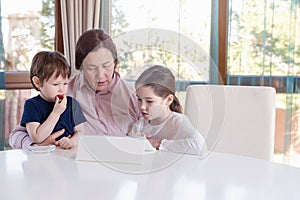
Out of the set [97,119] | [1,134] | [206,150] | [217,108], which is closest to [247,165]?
[206,150]

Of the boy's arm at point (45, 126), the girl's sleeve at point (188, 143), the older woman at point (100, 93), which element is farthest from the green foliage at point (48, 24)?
the girl's sleeve at point (188, 143)

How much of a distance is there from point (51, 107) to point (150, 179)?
0.66 metres

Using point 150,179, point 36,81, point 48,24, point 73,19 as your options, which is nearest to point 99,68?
point 36,81

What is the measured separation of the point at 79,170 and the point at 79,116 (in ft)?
1.31

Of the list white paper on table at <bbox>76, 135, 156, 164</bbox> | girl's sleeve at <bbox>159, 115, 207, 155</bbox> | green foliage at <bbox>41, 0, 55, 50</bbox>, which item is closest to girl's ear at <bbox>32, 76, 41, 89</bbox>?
white paper on table at <bbox>76, 135, 156, 164</bbox>

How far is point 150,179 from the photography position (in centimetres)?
111

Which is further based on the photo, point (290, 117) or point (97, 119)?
point (290, 117)

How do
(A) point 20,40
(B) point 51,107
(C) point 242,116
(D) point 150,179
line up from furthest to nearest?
(A) point 20,40 → (C) point 242,116 → (B) point 51,107 → (D) point 150,179

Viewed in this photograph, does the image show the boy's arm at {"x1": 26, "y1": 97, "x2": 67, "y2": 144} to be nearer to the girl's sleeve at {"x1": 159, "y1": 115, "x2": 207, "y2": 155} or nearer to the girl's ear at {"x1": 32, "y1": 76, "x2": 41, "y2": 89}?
the girl's ear at {"x1": 32, "y1": 76, "x2": 41, "y2": 89}

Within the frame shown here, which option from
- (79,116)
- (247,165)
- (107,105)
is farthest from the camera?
(107,105)

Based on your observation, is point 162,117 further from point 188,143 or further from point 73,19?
point 73,19

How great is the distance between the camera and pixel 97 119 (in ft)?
5.44

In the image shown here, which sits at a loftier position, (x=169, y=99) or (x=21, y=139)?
(x=169, y=99)

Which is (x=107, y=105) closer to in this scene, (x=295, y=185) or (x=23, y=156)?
(x=23, y=156)
